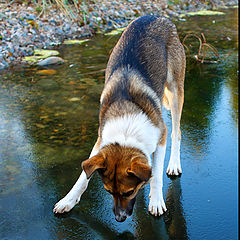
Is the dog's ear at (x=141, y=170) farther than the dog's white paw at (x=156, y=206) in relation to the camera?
No

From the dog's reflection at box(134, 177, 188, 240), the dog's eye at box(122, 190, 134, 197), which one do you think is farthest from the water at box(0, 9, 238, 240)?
the dog's eye at box(122, 190, 134, 197)

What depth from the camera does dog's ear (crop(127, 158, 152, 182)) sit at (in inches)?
97.7

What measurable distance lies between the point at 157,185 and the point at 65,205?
1035 mm

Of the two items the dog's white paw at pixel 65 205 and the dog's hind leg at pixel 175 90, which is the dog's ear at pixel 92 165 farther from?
the dog's hind leg at pixel 175 90

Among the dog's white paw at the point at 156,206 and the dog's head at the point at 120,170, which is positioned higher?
the dog's head at the point at 120,170

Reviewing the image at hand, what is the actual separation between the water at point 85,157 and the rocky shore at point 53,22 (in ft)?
5.55

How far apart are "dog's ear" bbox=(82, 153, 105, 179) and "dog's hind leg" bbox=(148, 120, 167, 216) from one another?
878 millimetres

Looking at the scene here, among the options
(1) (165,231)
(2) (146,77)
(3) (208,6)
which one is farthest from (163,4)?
(1) (165,231)

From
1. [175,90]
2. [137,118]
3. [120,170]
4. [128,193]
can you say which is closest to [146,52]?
[175,90]

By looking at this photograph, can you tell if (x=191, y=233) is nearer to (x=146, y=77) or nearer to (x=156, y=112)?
(x=156, y=112)

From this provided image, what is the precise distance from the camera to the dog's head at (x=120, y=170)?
2654 millimetres

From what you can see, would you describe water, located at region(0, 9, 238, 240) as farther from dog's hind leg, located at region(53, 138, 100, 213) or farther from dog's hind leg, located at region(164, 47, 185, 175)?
dog's hind leg, located at region(164, 47, 185, 175)

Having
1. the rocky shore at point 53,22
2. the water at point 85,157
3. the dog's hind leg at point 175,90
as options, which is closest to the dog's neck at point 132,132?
the water at point 85,157

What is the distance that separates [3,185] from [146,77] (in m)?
2.19
